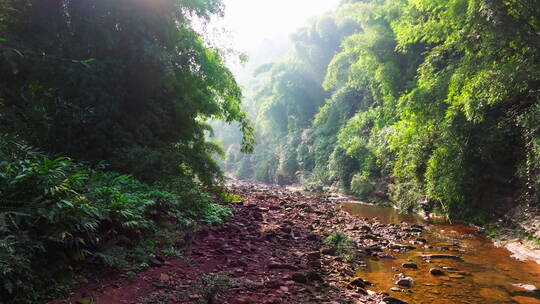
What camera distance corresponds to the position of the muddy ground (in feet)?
11.5

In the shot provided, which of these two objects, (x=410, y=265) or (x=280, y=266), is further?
(x=410, y=265)

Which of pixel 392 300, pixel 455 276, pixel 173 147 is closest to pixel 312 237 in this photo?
pixel 455 276

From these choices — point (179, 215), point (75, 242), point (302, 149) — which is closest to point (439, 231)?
point (179, 215)

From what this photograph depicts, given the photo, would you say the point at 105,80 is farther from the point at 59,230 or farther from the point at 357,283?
the point at 357,283

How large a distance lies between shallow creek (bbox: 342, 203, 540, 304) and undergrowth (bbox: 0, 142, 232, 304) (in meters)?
3.50

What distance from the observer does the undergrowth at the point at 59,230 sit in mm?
2977

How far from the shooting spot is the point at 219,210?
7.11m

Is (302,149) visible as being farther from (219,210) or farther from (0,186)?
(0,186)

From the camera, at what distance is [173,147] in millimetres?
8930

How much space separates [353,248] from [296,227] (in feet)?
5.90

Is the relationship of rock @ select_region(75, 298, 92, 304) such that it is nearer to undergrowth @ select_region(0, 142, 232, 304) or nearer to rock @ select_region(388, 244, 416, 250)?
undergrowth @ select_region(0, 142, 232, 304)

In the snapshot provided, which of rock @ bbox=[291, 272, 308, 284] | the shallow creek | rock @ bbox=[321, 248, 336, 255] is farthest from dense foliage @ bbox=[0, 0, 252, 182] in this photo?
the shallow creek

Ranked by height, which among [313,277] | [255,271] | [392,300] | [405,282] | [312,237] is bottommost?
[392,300]

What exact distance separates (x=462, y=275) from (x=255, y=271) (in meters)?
3.62
